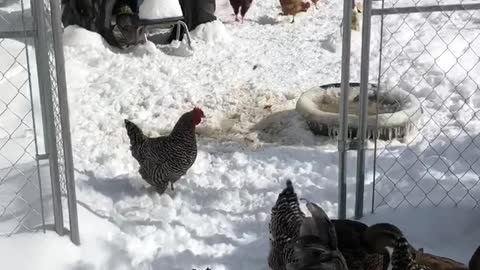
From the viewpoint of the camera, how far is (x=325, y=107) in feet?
20.2

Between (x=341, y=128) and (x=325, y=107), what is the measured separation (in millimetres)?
2072

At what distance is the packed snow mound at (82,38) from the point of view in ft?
27.0

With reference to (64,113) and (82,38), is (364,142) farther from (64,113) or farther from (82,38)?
(82,38)

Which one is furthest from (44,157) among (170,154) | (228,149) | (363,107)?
(228,149)

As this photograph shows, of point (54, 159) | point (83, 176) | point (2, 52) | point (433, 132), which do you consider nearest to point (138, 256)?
point (54, 159)

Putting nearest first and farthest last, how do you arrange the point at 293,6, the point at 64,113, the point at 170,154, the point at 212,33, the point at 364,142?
the point at 64,113 → the point at 364,142 → the point at 170,154 → the point at 212,33 → the point at 293,6

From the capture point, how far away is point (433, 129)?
5.93 m

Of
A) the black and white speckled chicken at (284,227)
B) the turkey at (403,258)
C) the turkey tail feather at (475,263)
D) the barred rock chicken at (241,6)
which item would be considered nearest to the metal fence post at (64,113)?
the black and white speckled chicken at (284,227)

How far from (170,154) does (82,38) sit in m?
3.78

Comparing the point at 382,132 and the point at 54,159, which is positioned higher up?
the point at 54,159

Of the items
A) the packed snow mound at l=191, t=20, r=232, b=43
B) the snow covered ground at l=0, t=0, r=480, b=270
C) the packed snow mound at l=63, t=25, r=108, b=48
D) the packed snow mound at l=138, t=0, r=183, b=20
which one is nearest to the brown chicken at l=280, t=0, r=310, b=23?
the snow covered ground at l=0, t=0, r=480, b=270

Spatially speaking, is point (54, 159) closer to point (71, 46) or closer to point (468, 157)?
point (468, 157)

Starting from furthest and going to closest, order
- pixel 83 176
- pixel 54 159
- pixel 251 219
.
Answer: pixel 83 176 < pixel 251 219 < pixel 54 159

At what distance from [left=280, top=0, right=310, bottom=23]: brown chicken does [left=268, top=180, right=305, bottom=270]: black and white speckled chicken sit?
19.5 ft
